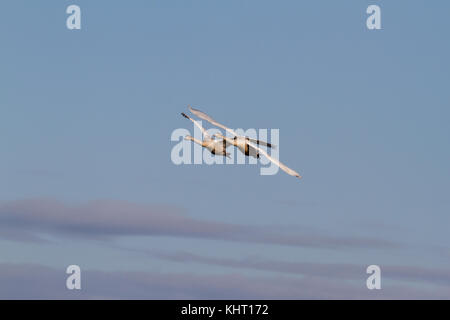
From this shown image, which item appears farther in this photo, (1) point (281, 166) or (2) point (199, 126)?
(2) point (199, 126)

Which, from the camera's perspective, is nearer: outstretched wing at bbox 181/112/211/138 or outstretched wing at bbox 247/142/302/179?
outstretched wing at bbox 247/142/302/179

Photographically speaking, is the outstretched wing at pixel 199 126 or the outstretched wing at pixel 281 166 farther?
the outstretched wing at pixel 199 126

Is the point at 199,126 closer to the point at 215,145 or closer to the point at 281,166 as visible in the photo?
the point at 215,145

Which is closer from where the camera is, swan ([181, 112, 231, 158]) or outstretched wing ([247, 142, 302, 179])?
outstretched wing ([247, 142, 302, 179])

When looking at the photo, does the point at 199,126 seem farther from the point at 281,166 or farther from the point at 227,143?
the point at 281,166

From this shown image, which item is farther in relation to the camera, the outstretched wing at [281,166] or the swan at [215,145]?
the swan at [215,145]
